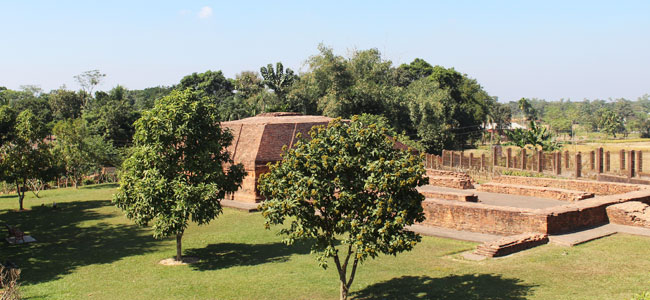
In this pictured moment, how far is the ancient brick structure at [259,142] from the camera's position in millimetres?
23891

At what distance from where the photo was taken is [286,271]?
42.3 feet

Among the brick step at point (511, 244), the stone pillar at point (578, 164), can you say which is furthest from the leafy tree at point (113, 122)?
the brick step at point (511, 244)

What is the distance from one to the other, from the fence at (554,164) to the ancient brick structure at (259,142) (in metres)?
12.0

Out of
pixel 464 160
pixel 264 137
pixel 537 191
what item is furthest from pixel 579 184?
pixel 264 137

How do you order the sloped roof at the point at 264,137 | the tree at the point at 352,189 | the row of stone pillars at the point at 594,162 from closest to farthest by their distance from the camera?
the tree at the point at 352,189 → the sloped roof at the point at 264,137 → the row of stone pillars at the point at 594,162

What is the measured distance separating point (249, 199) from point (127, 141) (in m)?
29.1

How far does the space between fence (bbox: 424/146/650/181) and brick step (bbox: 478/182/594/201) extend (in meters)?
8.90

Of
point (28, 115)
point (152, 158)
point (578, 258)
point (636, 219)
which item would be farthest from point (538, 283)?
point (28, 115)

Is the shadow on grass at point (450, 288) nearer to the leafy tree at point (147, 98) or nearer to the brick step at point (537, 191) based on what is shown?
the brick step at point (537, 191)

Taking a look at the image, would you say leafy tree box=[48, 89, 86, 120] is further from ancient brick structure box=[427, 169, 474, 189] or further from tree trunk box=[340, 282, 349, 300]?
tree trunk box=[340, 282, 349, 300]

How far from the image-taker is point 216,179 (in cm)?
1472

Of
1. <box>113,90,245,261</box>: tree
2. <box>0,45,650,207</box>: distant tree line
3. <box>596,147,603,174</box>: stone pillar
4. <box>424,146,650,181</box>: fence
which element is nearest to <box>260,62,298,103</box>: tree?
<box>0,45,650,207</box>: distant tree line

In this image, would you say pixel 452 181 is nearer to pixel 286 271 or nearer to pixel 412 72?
pixel 286 271

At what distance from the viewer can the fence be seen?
2989 centimetres
